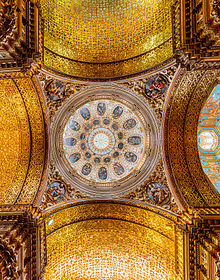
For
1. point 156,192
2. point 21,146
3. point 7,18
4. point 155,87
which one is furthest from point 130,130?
point 7,18

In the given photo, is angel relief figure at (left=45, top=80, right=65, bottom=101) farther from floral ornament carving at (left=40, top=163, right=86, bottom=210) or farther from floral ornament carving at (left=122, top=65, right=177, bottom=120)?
floral ornament carving at (left=40, top=163, right=86, bottom=210)

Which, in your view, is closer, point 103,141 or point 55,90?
point 55,90

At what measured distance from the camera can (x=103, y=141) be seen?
1388 cm

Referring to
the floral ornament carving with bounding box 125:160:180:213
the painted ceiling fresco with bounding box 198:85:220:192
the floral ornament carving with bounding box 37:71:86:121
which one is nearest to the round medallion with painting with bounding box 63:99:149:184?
the floral ornament carving with bounding box 125:160:180:213

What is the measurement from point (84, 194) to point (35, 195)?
3065mm

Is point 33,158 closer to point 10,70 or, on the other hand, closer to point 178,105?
point 10,70

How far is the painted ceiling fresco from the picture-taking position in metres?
12.8

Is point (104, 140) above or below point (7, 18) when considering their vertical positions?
above

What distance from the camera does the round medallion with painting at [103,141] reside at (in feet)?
41.1

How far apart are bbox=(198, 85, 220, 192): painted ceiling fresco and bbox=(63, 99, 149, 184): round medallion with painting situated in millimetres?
5565

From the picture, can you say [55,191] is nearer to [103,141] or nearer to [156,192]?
[103,141]

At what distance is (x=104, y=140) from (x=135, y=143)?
266 centimetres

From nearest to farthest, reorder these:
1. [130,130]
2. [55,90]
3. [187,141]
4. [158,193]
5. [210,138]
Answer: [55,90] < [158,193] < [187,141] < [130,130] < [210,138]

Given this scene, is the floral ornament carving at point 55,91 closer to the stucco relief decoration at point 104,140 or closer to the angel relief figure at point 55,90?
the angel relief figure at point 55,90
